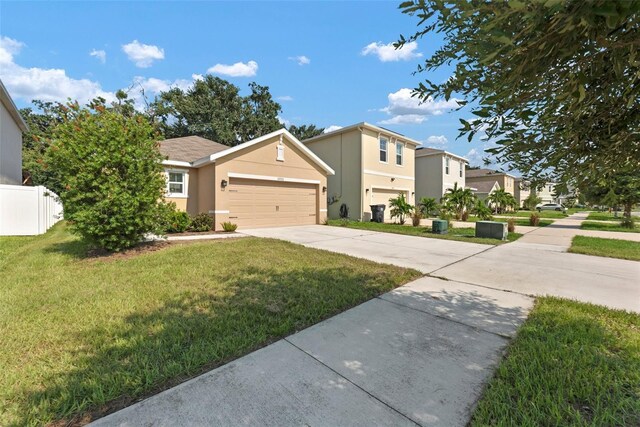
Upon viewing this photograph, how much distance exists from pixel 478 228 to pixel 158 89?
1162 inches

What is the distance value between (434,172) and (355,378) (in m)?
23.8

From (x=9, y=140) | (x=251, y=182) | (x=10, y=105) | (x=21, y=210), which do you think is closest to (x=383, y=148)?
(x=251, y=182)

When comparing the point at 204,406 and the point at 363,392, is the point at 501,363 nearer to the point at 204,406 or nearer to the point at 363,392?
the point at 363,392

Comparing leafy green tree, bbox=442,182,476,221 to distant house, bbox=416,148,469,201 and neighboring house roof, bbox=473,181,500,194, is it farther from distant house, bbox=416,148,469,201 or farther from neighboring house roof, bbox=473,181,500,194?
neighboring house roof, bbox=473,181,500,194

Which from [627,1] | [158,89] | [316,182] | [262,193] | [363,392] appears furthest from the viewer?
[158,89]

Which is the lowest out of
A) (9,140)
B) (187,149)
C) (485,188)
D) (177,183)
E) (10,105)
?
(177,183)

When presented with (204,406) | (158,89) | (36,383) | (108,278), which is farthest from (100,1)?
(158,89)

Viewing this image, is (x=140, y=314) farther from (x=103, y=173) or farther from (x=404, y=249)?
(x=404, y=249)

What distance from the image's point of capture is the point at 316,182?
51.1ft

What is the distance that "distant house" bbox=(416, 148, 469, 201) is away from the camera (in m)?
23.4

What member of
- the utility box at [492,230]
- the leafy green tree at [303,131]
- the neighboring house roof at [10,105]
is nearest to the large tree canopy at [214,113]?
the leafy green tree at [303,131]

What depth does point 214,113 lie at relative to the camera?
30.0 meters

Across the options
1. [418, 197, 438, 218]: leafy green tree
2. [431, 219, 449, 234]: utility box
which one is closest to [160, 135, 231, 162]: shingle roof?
[431, 219, 449, 234]: utility box

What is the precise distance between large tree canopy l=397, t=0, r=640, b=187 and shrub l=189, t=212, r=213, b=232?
11.0 metres
